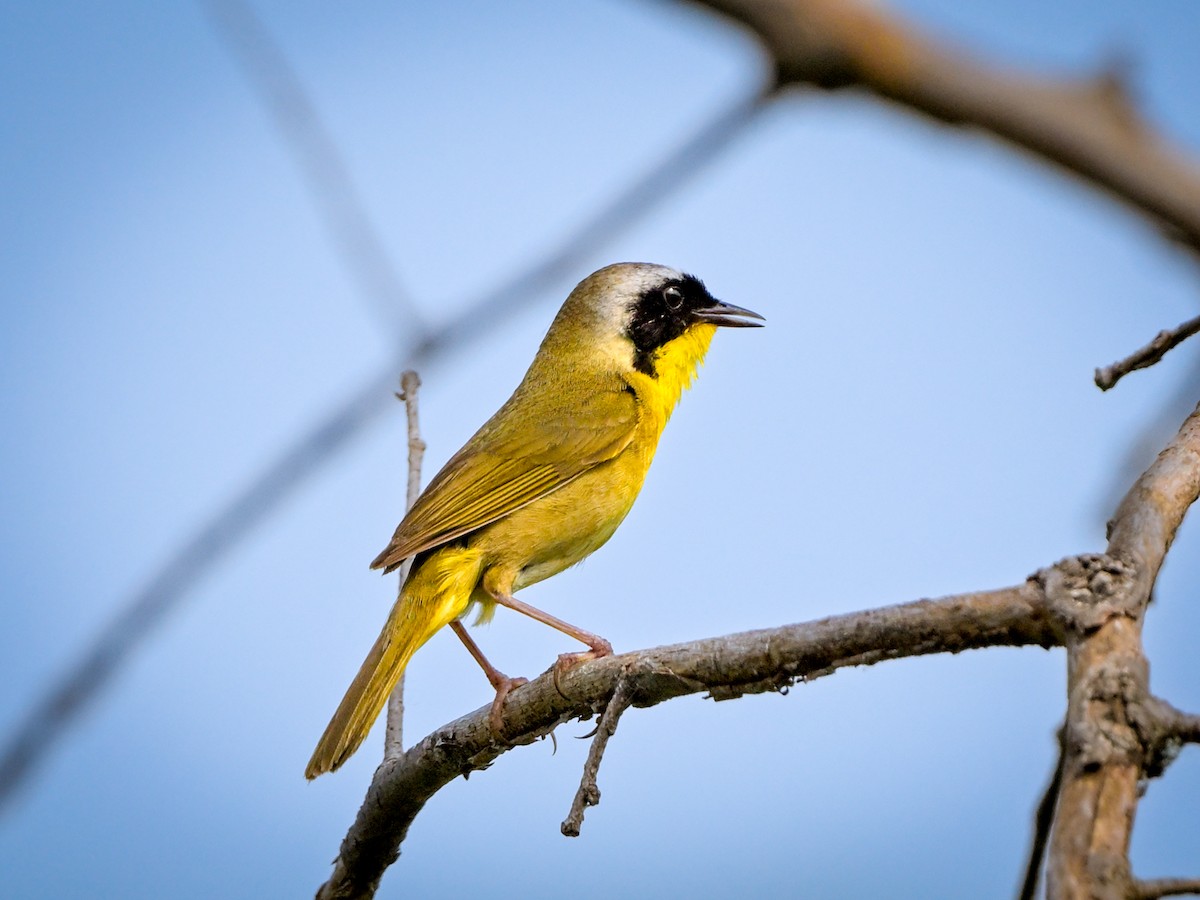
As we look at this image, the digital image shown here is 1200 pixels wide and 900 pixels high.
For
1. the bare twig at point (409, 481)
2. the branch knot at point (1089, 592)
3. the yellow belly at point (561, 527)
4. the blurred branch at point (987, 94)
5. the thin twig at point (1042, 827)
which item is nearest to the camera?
the blurred branch at point (987, 94)

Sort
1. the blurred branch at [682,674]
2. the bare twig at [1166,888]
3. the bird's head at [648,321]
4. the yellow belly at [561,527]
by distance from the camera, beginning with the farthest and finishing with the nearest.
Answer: the bird's head at [648,321], the yellow belly at [561,527], the blurred branch at [682,674], the bare twig at [1166,888]

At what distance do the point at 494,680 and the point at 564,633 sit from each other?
350mm

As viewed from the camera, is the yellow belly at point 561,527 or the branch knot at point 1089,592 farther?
the yellow belly at point 561,527

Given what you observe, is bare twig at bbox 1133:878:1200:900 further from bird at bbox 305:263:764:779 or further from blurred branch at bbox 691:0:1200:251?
bird at bbox 305:263:764:779

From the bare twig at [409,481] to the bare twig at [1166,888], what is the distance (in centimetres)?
272

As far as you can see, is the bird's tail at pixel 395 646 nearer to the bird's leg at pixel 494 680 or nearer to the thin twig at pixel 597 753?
the bird's leg at pixel 494 680

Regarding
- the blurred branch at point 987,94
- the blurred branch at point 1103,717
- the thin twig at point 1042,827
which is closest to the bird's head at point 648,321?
the blurred branch at point 1103,717

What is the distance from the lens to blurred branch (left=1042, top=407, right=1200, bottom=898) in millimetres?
Result: 1669

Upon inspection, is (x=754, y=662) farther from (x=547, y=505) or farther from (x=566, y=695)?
(x=547, y=505)

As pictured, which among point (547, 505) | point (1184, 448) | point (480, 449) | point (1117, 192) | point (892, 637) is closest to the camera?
point (1117, 192)

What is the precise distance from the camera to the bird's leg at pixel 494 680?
3.55 meters

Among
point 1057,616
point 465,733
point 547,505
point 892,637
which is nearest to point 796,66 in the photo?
point 1057,616

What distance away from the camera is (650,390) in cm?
589

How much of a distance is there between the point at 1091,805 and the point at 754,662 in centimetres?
94
